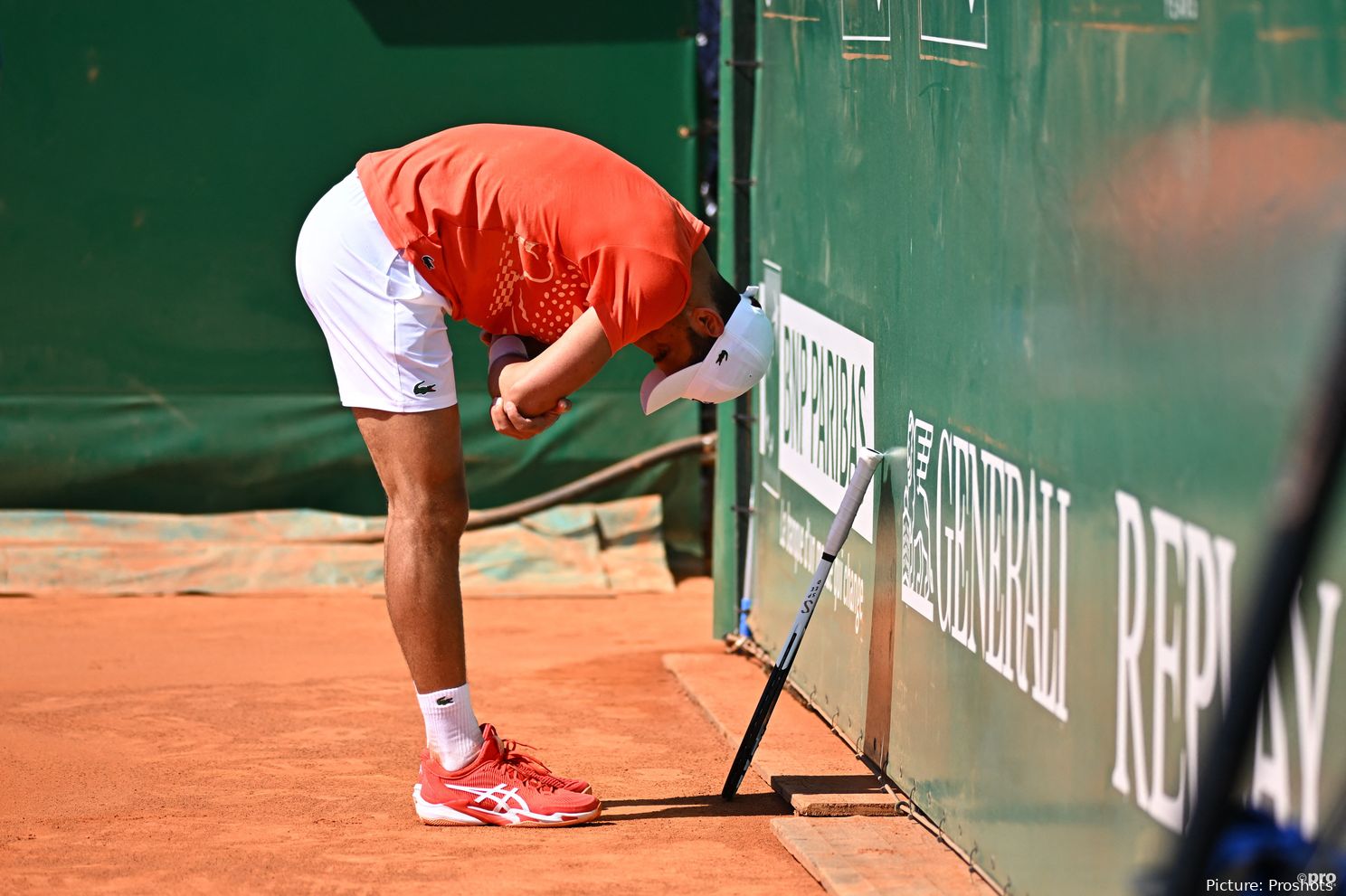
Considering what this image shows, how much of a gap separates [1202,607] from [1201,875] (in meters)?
0.87

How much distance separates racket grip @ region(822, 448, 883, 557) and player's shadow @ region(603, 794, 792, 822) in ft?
1.92

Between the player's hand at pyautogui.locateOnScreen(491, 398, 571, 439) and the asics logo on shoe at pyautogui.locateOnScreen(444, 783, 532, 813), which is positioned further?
the asics logo on shoe at pyautogui.locateOnScreen(444, 783, 532, 813)

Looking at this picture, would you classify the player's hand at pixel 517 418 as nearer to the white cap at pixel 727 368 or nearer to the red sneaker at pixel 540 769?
the white cap at pixel 727 368

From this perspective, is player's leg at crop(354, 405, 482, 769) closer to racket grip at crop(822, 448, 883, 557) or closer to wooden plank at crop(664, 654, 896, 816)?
wooden plank at crop(664, 654, 896, 816)

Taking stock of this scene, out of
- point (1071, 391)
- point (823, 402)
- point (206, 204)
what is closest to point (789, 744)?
point (823, 402)

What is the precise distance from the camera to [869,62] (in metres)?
4.16

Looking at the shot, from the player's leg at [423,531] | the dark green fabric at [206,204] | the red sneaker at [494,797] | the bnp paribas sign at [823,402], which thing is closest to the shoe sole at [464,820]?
the red sneaker at [494,797]

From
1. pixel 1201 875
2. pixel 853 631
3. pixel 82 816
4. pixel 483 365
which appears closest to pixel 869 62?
pixel 853 631

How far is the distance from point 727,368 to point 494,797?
1052mm

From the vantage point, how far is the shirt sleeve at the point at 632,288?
341 centimetres

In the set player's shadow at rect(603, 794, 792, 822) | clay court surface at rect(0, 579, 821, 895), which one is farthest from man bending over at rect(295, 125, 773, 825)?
clay court surface at rect(0, 579, 821, 895)

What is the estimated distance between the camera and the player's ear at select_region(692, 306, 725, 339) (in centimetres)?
364

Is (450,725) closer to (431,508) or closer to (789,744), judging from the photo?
(431,508)

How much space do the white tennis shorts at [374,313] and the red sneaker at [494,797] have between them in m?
0.79
